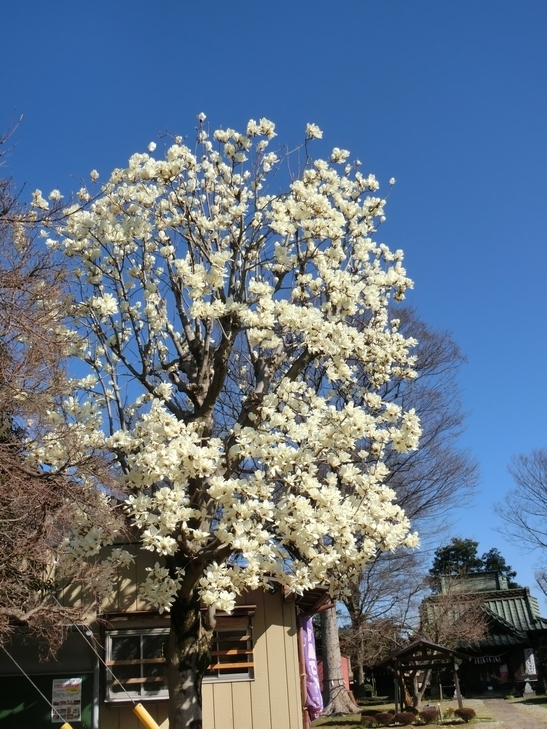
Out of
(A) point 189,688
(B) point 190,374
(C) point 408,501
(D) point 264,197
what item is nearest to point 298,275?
(D) point 264,197

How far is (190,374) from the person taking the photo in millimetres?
10484

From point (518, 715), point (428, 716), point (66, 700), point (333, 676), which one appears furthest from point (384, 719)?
point (66, 700)

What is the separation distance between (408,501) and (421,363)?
389 centimetres

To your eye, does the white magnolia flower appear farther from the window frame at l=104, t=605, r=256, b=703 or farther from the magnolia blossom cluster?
the window frame at l=104, t=605, r=256, b=703

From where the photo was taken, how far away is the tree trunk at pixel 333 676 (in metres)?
19.1

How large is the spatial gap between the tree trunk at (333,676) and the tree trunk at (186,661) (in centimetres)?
1104

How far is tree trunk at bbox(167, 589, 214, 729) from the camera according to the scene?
28.5 ft

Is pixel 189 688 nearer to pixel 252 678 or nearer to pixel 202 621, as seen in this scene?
pixel 202 621

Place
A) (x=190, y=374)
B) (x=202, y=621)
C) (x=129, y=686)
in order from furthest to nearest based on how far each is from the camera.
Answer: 1. (x=129, y=686)
2. (x=190, y=374)
3. (x=202, y=621)

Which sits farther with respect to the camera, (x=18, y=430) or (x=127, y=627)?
(x=127, y=627)

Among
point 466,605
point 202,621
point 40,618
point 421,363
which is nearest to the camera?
point 40,618

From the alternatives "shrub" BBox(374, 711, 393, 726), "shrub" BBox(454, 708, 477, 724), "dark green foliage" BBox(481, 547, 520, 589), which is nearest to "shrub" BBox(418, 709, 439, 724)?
"shrub" BBox(454, 708, 477, 724)

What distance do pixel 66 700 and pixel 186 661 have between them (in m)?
3.21

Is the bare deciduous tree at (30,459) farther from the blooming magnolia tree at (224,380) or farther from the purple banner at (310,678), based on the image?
the purple banner at (310,678)
